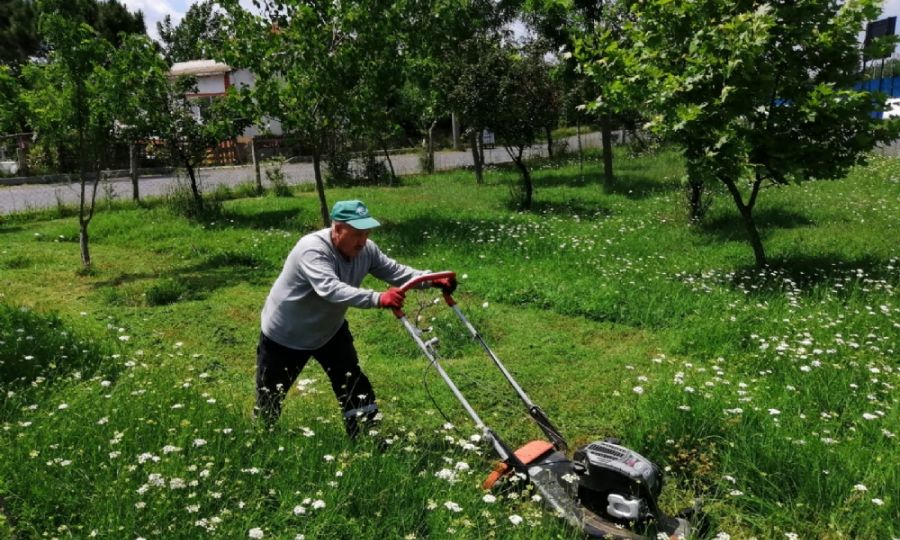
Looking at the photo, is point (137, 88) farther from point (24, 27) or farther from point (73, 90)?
point (24, 27)

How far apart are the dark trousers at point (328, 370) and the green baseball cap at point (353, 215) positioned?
0.90 m

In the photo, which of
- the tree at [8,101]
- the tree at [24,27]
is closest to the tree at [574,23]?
the tree at [8,101]

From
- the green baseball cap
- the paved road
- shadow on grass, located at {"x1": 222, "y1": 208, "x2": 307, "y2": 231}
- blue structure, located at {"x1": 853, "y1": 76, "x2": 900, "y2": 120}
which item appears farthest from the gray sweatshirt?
the paved road

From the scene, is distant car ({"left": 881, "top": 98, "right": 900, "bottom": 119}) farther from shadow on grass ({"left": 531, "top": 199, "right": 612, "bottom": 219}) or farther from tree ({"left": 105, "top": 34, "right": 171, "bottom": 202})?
tree ({"left": 105, "top": 34, "right": 171, "bottom": 202})

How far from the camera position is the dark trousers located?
409cm

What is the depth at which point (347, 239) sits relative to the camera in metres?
3.89

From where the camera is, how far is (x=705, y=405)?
14.0ft

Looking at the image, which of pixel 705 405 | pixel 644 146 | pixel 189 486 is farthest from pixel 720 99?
pixel 644 146

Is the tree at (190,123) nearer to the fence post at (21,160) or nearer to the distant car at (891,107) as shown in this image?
the distant car at (891,107)

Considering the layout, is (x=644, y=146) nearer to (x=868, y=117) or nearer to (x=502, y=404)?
(x=868, y=117)

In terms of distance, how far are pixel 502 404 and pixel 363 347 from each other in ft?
6.54

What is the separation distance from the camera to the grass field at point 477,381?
3.18m

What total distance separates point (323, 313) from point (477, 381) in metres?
1.91

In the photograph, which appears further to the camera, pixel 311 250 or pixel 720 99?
pixel 720 99
